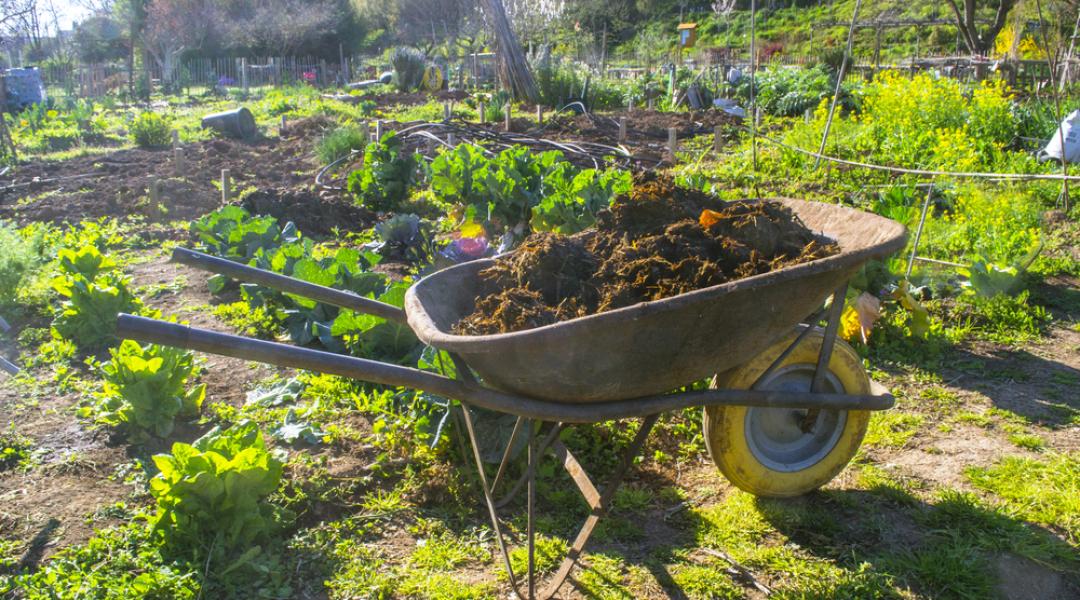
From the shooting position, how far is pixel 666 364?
2.35 metres

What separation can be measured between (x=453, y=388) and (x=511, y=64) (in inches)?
628

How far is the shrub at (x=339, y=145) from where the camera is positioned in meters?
10.3

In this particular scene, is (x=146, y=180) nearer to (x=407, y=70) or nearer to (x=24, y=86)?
(x=24, y=86)

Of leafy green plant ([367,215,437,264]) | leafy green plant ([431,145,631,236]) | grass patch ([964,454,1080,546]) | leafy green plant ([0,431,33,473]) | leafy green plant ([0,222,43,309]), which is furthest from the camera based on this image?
leafy green plant ([367,215,437,264])

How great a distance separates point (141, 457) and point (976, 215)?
5.85m

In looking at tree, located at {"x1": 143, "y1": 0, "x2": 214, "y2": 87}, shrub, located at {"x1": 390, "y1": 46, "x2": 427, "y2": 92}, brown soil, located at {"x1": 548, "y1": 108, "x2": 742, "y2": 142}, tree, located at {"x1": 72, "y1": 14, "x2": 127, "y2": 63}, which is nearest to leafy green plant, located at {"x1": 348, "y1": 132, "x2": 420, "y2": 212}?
brown soil, located at {"x1": 548, "y1": 108, "x2": 742, "y2": 142}

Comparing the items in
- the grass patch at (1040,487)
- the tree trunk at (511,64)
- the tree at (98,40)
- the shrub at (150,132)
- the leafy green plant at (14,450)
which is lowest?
the grass patch at (1040,487)

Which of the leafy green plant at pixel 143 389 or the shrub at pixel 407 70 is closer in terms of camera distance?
the leafy green plant at pixel 143 389

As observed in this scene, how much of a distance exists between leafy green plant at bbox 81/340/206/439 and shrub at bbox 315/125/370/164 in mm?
7074

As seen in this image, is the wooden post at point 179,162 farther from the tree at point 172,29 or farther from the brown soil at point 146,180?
the tree at point 172,29

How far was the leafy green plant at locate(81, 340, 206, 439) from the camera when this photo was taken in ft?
11.4

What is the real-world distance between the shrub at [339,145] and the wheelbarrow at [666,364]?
7.95m

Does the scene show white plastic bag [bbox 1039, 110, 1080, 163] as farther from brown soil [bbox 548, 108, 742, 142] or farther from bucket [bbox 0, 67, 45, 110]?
bucket [bbox 0, 67, 45, 110]

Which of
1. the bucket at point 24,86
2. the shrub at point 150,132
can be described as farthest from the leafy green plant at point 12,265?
the bucket at point 24,86
